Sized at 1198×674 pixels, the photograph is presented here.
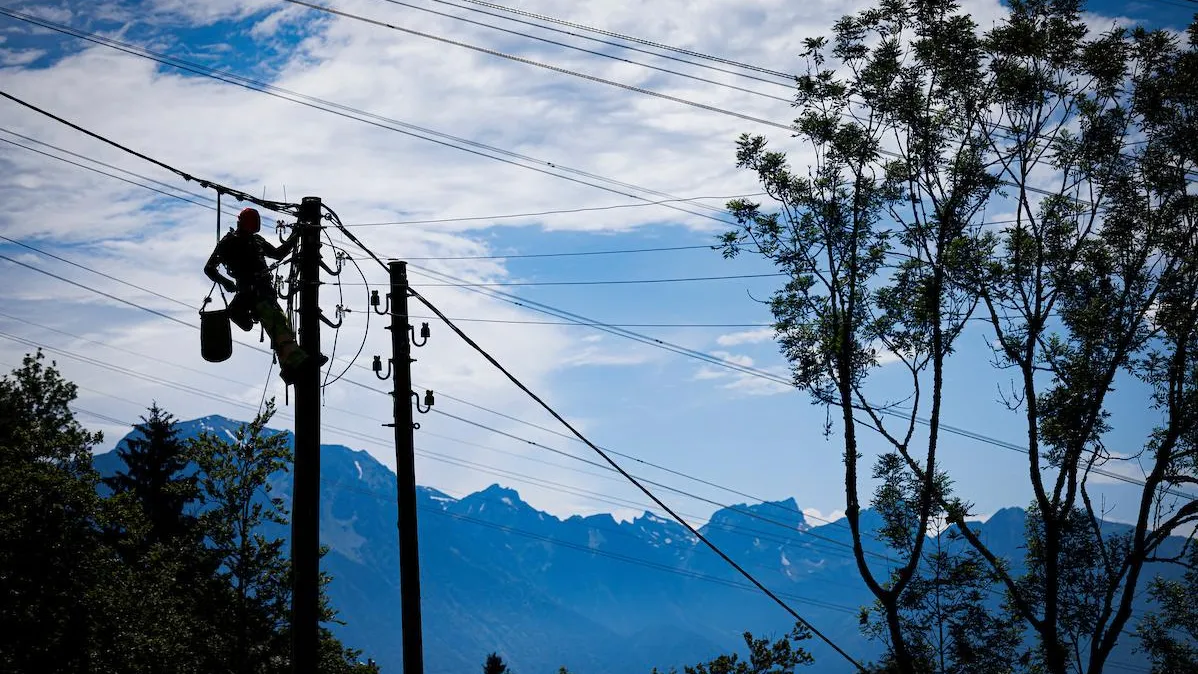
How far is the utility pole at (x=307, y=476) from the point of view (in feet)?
35.8

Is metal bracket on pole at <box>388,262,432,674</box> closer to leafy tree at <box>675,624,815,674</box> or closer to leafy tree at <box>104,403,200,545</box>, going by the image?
leafy tree at <box>675,624,815,674</box>

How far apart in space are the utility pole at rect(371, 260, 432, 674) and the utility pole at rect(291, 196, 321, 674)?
→ 6.94 ft

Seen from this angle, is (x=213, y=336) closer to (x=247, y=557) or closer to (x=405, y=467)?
(x=405, y=467)

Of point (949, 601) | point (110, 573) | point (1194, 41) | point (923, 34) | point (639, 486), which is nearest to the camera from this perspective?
point (639, 486)

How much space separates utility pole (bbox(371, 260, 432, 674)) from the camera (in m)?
13.6

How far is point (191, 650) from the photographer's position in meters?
30.9

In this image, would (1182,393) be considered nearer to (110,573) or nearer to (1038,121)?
(1038,121)

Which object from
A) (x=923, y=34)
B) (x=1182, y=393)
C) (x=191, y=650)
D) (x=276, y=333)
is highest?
(x=923, y=34)

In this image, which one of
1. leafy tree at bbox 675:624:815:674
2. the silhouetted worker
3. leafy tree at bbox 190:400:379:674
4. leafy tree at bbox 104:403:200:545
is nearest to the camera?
the silhouetted worker

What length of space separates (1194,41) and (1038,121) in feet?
12.9

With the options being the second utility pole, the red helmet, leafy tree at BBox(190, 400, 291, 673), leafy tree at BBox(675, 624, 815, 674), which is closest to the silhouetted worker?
the red helmet

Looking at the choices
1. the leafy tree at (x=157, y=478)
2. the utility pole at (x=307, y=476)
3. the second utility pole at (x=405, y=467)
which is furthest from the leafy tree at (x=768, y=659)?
the leafy tree at (x=157, y=478)

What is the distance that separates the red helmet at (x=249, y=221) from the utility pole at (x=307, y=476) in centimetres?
52

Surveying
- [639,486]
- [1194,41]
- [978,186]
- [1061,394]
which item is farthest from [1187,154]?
[639,486]
